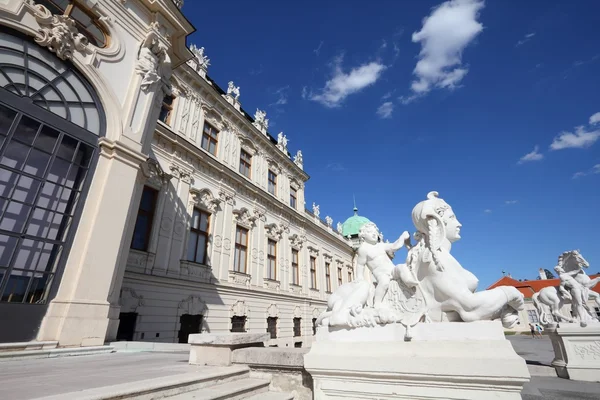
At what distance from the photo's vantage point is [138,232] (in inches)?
369

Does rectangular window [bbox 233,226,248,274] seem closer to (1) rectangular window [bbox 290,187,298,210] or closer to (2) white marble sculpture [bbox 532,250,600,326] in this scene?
(1) rectangular window [bbox 290,187,298,210]

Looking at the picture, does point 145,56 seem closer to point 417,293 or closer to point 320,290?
point 417,293

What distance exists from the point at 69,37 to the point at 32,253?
4572 mm

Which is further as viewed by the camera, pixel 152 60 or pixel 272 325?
pixel 272 325

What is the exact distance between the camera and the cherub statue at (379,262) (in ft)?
9.37

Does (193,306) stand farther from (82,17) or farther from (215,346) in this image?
(82,17)

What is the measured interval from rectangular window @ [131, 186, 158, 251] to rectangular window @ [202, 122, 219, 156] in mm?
3873

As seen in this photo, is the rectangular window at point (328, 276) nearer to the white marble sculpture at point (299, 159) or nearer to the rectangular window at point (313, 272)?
the rectangular window at point (313, 272)

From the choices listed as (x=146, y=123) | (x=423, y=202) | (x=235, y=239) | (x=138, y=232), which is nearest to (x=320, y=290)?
(x=235, y=239)

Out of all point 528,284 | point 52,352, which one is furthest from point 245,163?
point 528,284

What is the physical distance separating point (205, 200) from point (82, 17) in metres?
7.06

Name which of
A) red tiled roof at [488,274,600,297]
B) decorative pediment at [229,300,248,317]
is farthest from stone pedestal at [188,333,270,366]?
red tiled roof at [488,274,600,297]

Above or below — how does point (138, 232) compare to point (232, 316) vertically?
above

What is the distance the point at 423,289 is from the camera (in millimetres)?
2721
